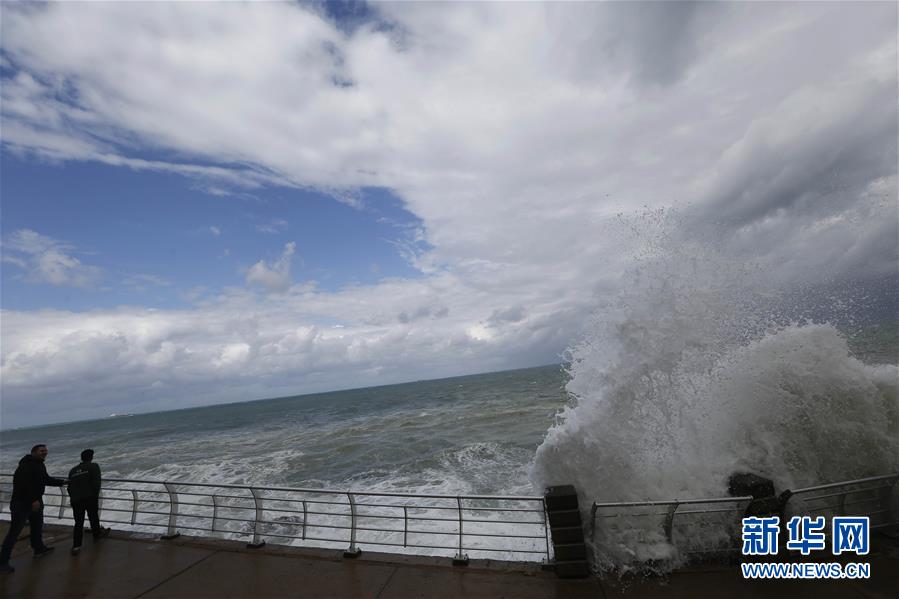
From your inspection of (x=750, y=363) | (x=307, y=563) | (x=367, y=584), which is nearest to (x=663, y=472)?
(x=750, y=363)

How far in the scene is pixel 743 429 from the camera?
7.73 meters

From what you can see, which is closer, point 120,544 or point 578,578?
point 578,578

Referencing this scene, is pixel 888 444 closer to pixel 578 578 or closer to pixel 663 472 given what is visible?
pixel 663 472

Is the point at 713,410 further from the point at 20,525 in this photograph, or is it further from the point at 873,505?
the point at 20,525

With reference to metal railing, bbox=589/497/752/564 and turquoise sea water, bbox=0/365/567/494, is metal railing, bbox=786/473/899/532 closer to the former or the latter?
metal railing, bbox=589/497/752/564

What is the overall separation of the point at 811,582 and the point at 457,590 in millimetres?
4225

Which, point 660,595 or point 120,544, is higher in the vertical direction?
point 660,595

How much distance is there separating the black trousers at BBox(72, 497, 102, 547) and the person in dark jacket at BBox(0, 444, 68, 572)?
0.45 meters

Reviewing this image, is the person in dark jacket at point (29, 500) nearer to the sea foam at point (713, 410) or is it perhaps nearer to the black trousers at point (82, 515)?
the black trousers at point (82, 515)

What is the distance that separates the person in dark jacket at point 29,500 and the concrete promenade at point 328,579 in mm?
261

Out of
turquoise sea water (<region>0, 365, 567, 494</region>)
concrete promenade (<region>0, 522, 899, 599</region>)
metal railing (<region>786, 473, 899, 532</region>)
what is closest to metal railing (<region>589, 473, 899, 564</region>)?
metal railing (<region>786, 473, 899, 532</region>)

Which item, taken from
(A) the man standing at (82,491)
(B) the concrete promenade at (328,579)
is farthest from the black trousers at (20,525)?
(A) the man standing at (82,491)

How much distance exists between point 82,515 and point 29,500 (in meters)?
0.75

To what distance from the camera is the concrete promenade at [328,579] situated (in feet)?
16.1
